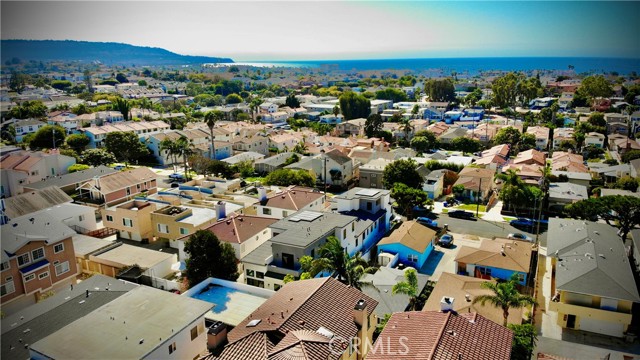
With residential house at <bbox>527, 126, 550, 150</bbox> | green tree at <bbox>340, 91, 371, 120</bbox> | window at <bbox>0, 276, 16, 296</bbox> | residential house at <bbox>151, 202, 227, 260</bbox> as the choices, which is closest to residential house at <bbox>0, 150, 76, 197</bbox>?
residential house at <bbox>151, 202, 227, 260</bbox>

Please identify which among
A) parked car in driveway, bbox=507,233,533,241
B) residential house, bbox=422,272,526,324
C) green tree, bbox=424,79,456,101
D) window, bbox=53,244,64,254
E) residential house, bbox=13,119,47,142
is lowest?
parked car in driveway, bbox=507,233,533,241

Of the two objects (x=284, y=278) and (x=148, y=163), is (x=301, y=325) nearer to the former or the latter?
(x=284, y=278)

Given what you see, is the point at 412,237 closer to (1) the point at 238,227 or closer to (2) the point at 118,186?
(1) the point at 238,227

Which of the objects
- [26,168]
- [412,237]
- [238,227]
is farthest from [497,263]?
→ [26,168]

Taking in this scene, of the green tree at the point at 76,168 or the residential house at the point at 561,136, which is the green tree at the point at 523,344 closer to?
the green tree at the point at 76,168

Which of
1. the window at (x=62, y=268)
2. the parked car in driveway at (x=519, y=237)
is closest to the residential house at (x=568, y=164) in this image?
the parked car in driveway at (x=519, y=237)

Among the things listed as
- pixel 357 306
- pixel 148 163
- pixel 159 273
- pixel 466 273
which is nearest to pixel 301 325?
pixel 357 306

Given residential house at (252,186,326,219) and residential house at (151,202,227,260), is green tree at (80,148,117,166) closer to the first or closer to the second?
residential house at (151,202,227,260)
